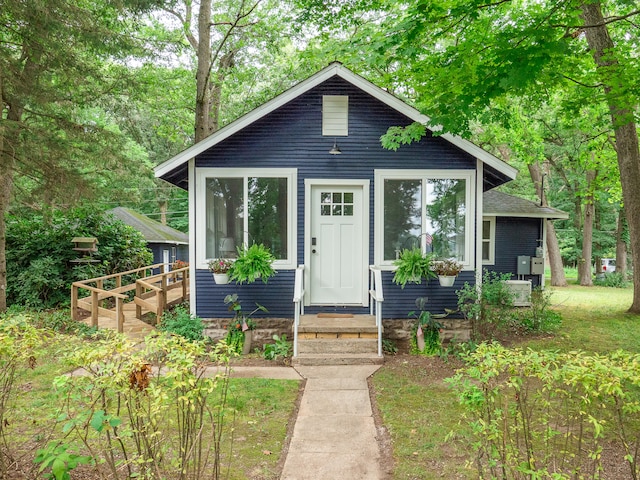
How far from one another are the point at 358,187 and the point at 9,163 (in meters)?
6.82

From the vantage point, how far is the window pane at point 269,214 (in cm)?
734

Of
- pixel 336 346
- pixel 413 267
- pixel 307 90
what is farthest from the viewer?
pixel 307 90

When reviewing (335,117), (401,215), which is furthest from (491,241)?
(335,117)

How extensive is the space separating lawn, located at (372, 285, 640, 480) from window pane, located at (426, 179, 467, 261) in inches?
74.6

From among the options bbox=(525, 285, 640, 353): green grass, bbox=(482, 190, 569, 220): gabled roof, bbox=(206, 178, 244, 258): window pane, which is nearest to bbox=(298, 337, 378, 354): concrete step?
bbox=(206, 178, 244, 258): window pane

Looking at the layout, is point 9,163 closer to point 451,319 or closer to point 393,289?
point 393,289

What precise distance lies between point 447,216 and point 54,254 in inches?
357

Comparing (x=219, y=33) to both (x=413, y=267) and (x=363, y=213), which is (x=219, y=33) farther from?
(x=413, y=267)

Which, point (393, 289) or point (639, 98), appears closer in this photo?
point (639, 98)

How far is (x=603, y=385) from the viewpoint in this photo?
2125 millimetres

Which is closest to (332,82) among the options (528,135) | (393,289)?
(393,289)

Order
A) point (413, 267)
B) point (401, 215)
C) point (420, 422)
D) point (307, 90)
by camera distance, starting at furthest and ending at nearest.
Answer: point (401, 215), point (307, 90), point (413, 267), point (420, 422)

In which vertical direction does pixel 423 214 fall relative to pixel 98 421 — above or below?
above

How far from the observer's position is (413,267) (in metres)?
6.86
